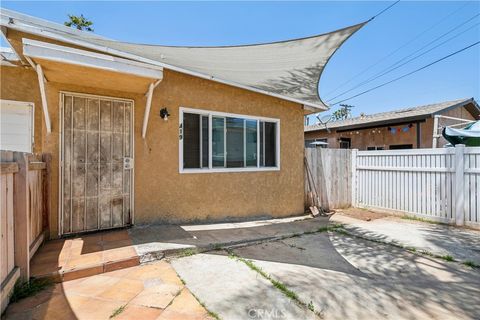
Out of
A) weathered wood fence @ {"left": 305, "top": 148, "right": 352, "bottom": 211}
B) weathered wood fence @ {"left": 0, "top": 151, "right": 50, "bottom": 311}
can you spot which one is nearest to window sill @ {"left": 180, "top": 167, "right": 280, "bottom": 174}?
weathered wood fence @ {"left": 305, "top": 148, "right": 352, "bottom": 211}

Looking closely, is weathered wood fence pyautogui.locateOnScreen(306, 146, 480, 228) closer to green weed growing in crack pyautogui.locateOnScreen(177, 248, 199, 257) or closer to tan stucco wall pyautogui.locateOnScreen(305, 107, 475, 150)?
tan stucco wall pyautogui.locateOnScreen(305, 107, 475, 150)

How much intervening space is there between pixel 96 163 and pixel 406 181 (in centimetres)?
774

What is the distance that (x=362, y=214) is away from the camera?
7258mm

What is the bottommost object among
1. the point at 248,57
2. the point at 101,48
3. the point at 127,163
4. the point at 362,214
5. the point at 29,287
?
the point at 362,214

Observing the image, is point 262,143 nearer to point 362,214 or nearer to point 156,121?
point 156,121

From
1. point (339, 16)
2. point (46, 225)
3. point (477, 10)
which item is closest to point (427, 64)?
point (477, 10)

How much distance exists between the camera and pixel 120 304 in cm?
251

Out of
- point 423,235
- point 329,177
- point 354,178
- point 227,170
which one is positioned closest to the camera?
point 423,235

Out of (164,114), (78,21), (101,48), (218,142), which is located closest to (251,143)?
(218,142)

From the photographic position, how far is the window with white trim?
551cm

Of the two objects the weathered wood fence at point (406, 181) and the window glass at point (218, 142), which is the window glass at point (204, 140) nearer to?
the window glass at point (218, 142)

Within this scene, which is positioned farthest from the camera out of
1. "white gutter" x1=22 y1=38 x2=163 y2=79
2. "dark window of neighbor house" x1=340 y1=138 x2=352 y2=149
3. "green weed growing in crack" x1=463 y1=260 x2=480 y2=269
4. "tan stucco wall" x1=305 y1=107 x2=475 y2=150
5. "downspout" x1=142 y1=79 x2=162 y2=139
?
"dark window of neighbor house" x1=340 y1=138 x2=352 y2=149

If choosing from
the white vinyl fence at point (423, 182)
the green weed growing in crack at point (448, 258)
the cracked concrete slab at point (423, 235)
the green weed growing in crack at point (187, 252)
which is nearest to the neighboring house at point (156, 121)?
the green weed growing in crack at point (187, 252)

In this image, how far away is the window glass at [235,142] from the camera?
6047 mm
